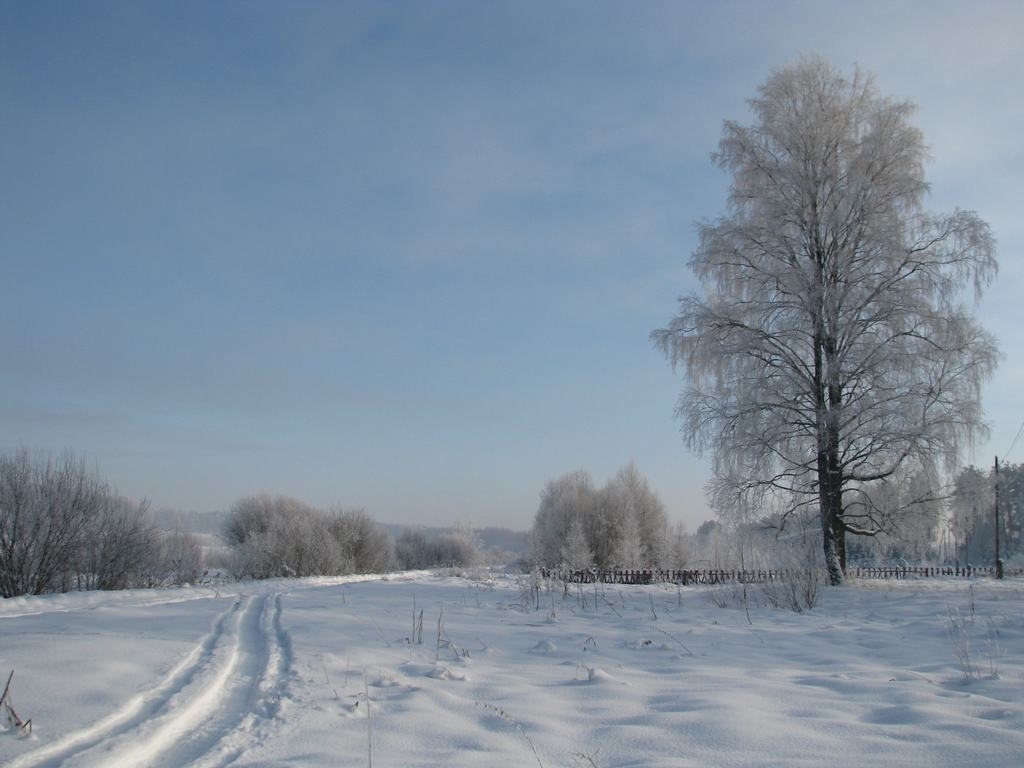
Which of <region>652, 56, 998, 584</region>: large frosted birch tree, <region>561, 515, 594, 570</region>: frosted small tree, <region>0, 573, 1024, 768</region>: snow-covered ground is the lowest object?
<region>561, 515, 594, 570</region>: frosted small tree

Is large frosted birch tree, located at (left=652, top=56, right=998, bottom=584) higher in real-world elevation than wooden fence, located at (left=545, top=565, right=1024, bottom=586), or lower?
higher

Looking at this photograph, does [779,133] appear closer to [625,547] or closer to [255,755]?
[255,755]

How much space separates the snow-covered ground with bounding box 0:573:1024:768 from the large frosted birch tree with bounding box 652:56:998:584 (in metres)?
6.04

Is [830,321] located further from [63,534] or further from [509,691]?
[63,534]

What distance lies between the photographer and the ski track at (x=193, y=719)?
329 cm

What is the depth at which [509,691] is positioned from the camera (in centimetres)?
481

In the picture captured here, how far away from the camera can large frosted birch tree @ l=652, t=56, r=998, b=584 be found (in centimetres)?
1440

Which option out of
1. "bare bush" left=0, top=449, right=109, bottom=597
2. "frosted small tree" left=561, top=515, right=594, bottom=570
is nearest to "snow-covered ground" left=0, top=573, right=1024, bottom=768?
"bare bush" left=0, top=449, right=109, bottom=597

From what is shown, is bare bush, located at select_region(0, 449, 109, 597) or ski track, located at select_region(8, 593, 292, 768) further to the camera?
bare bush, located at select_region(0, 449, 109, 597)

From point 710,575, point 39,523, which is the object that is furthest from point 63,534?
point 710,575

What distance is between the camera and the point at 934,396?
1426cm

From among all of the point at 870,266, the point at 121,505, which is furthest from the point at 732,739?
the point at 121,505

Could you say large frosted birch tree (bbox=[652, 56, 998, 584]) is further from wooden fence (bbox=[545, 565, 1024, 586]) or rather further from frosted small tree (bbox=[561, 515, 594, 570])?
frosted small tree (bbox=[561, 515, 594, 570])

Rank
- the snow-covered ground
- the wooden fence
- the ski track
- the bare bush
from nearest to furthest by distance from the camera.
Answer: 1. the ski track
2. the snow-covered ground
3. the wooden fence
4. the bare bush
